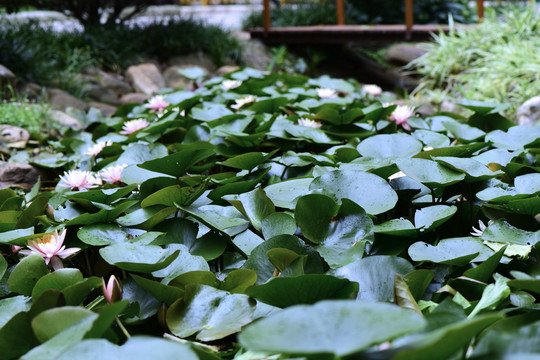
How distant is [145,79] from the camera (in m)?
4.55

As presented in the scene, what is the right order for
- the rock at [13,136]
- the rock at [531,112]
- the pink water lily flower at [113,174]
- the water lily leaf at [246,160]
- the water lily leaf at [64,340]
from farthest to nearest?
the rock at [13,136] → the rock at [531,112] → the pink water lily flower at [113,174] → the water lily leaf at [246,160] → the water lily leaf at [64,340]

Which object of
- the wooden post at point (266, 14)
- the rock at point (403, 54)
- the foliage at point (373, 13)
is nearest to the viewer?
the rock at point (403, 54)

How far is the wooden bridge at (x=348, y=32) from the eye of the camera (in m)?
5.52

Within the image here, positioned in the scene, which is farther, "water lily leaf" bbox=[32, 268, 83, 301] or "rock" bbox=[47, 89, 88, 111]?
"rock" bbox=[47, 89, 88, 111]

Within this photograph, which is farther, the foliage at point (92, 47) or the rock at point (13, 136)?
the foliage at point (92, 47)

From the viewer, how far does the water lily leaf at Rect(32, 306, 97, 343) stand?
61 centimetres

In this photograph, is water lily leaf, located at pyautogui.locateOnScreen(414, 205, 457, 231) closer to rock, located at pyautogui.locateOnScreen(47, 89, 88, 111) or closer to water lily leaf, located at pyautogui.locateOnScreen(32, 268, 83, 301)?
water lily leaf, located at pyautogui.locateOnScreen(32, 268, 83, 301)

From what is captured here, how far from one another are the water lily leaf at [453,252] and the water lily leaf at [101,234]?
547mm

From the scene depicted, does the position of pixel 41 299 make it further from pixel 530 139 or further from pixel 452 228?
pixel 530 139

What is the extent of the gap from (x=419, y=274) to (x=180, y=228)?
0.48 m

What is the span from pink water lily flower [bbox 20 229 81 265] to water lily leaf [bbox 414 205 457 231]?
2.07 ft

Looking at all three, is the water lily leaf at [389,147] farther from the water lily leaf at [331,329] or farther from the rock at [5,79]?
the rock at [5,79]

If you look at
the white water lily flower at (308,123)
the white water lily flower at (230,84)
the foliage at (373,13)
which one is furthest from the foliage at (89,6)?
the white water lily flower at (308,123)

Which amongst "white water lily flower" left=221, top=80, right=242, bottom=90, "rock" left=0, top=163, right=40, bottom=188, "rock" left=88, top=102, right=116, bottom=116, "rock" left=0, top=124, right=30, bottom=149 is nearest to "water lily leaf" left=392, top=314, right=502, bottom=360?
"rock" left=0, top=163, right=40, bottom=188
